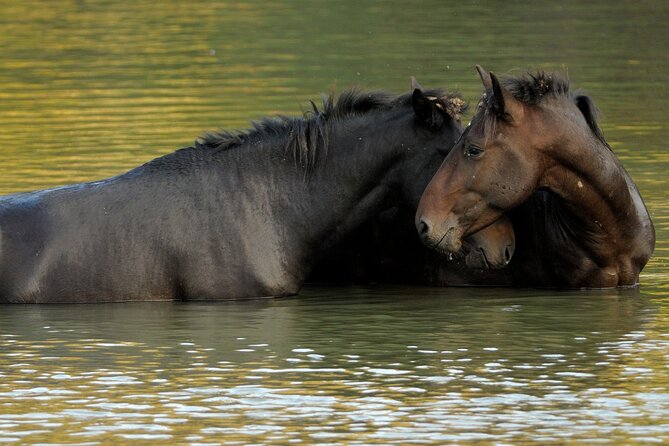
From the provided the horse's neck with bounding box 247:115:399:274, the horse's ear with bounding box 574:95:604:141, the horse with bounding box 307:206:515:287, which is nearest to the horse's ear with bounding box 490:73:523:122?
the horse's ear with bounding box 574:95:604:141

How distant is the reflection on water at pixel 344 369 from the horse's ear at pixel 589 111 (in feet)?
4.26

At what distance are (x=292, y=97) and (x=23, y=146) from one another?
5.02m

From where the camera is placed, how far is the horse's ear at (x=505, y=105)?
1280cm

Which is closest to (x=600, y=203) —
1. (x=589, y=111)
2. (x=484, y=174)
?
(x=589, y=111)

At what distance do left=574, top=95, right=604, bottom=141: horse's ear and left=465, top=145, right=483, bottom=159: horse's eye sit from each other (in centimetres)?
88

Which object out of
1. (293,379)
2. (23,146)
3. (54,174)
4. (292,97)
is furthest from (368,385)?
(292,97)

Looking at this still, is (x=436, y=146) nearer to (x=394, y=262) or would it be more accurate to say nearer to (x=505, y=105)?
(x=505, y=105)

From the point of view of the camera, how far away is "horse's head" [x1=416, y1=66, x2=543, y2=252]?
12.9m

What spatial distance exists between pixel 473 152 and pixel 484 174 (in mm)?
176

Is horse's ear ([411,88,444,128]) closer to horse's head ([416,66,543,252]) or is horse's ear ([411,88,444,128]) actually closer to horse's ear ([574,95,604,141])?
horse's head ([416,66,543,252])

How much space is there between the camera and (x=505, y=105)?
12844 millimetres

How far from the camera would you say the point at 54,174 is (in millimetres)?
19719

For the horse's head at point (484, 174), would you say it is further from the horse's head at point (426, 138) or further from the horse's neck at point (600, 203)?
the horse's head at point (426, 138)

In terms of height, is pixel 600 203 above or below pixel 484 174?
below
